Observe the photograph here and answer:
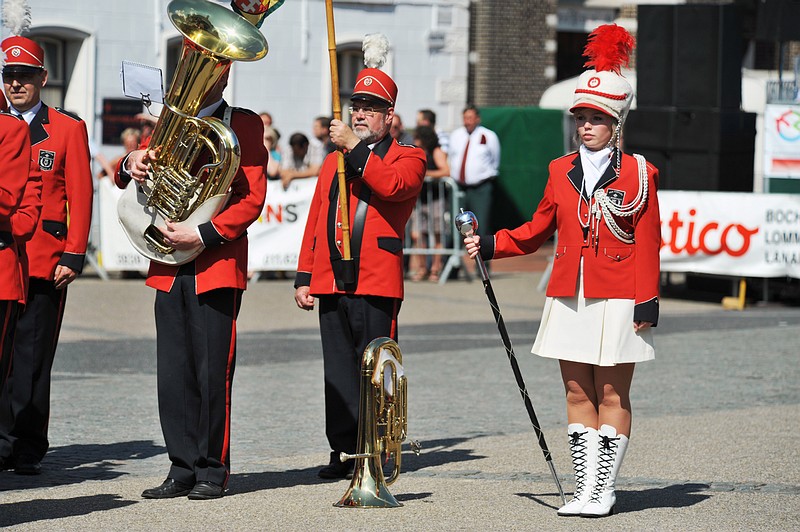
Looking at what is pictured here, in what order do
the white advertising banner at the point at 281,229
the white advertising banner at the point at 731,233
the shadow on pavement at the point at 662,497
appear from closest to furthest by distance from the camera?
the shadow on pavement at the point at 662,497
the white advertising banner at the point at 731,233
the white advertising banner at the point at 281,229

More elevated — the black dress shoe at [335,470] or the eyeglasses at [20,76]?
the eyeglasses at [20,76]

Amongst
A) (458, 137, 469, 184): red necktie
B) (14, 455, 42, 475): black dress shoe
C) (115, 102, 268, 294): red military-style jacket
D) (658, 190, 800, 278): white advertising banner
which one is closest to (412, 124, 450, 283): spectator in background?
(458, 137, 469, 184): red necktie

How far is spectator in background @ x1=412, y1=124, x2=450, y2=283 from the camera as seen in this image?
1794cm

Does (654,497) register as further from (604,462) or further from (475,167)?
(475,167)

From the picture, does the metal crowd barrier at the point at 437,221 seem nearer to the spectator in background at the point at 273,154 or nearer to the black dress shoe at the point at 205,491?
the spectator in background at the point at 273,154

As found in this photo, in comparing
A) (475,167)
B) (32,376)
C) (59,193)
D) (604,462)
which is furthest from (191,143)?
(475,167)

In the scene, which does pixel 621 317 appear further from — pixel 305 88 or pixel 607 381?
pixel 305 88

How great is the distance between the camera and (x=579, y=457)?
685 centimetres

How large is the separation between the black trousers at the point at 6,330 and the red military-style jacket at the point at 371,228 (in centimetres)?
159

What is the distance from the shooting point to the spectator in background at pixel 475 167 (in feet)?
59.9

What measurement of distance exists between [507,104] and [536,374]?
16112 mm

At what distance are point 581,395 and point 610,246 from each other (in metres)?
0.64

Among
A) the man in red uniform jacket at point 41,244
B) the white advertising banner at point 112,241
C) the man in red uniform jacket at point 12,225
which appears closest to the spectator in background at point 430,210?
the white advertising banner at point 112,241

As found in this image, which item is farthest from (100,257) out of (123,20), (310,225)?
(310,225)
